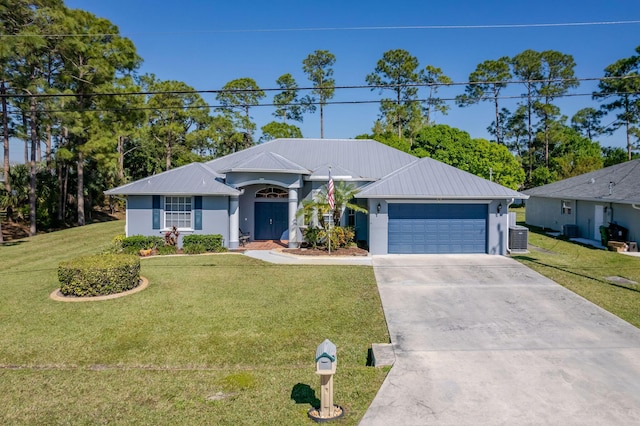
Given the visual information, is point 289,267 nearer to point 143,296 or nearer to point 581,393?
point 143,296

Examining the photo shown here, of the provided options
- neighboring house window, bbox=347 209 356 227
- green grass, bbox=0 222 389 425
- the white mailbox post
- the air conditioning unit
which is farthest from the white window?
the white mailbox post

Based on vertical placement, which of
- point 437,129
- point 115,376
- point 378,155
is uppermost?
point 437,129

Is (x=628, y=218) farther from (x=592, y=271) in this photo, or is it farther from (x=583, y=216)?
(x=592, y=271)

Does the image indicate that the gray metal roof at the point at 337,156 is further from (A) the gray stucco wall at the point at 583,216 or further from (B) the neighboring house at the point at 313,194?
(A) the gray stucco wall at the point at 583,216

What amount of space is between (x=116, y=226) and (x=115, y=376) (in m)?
23.5

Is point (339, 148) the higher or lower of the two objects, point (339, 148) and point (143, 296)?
the higher

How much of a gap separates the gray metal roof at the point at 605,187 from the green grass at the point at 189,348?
1371 centimetres

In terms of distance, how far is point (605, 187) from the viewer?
21.0 m

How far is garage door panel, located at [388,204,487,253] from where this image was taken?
1722 centimetres

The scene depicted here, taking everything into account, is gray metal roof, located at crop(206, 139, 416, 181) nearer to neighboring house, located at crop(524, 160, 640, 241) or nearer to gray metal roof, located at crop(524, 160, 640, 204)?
gray metal roof, located at crop(524, 160, 640, 204)

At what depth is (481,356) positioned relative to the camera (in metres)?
7.11

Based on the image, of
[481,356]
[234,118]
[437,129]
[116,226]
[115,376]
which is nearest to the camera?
[115,376]

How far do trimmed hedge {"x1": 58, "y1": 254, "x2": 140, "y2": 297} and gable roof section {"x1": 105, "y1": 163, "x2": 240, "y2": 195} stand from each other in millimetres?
6897

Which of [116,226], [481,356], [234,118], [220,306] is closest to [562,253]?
[481,356]
